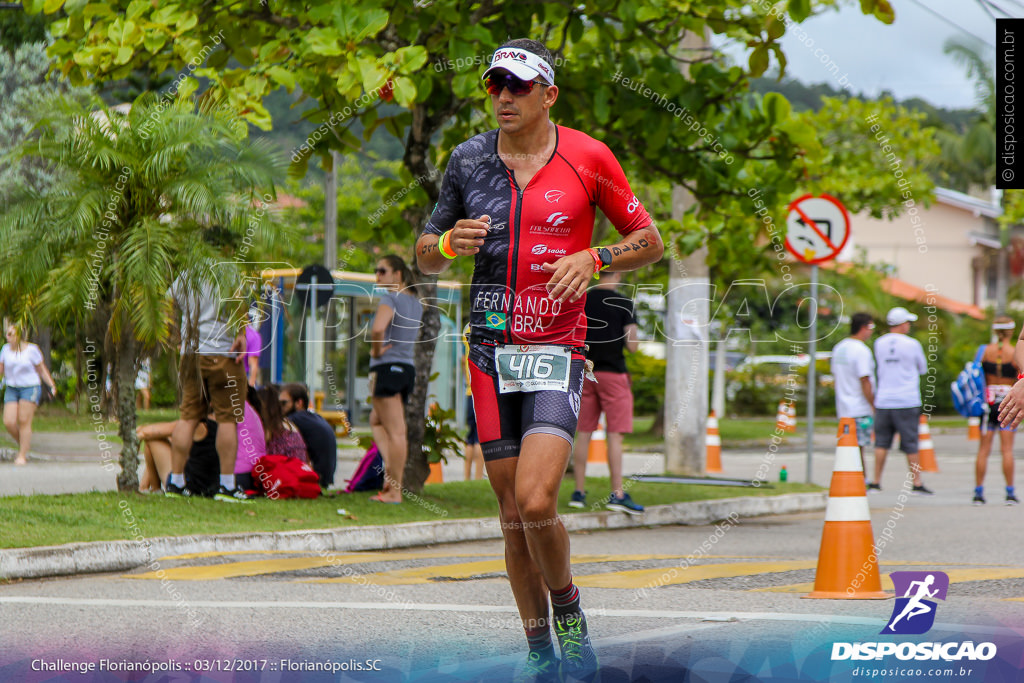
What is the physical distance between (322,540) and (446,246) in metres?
4.62

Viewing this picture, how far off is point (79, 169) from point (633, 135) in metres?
4.46

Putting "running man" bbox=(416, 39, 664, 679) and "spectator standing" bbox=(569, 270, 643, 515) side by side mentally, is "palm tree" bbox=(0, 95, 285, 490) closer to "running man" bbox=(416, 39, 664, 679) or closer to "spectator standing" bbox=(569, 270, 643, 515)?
"spectator standing" bbox=(569, 270, 643, 515)

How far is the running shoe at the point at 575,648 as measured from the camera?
13.3 ft

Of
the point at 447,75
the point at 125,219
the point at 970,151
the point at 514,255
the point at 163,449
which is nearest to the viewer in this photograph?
the point at 514,255

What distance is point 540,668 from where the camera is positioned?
13.3 ft

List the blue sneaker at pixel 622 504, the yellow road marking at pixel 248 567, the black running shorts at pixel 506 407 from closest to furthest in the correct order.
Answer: the black running shorts at pixel 506 407
the yellow road marking at pixel 248 567
the blue sneaker at pixel 622 504

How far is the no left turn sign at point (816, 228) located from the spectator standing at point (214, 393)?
5211mm

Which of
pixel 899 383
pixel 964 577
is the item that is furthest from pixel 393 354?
pixel 899 383

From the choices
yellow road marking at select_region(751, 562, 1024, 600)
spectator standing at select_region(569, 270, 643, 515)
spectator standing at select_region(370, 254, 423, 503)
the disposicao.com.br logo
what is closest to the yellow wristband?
the disposicao.com.br logo

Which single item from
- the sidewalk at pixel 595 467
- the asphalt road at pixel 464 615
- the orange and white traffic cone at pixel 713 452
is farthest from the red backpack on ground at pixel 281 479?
the orange and white traffic cone at pixel 713 452

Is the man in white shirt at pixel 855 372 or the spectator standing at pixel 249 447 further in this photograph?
the man in white shirt at pixel 855 372

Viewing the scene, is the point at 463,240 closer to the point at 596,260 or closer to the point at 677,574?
the point at 596,260

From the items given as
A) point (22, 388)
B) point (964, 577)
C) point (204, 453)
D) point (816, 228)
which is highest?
point (816, 228)

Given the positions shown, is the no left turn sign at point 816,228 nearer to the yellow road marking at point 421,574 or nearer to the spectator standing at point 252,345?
the spectator standing at point 252,345
